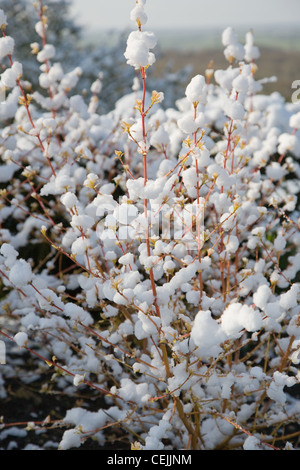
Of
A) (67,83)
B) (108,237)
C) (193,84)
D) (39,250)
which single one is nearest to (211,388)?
(108,237)

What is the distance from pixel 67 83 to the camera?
2.34 meters

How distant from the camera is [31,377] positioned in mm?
2414

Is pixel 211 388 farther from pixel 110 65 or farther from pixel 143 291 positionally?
pixel 110 65

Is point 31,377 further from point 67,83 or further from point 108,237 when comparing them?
point 67,83

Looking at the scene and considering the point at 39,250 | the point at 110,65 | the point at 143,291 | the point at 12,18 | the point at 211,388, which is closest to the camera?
the point at 143,291

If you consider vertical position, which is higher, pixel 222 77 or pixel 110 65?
pixel 110 65

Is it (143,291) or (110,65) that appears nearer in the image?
(143,291)

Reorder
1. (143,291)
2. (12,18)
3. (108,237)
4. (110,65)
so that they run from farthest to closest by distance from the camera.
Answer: (110,65) → (12,18) → (108,237) → (143,291)

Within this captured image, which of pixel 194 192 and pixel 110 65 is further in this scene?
pixel 110 65

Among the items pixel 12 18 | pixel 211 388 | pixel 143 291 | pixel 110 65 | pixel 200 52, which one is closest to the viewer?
pixel 143 291

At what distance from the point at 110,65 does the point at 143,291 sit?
23.7 feet
